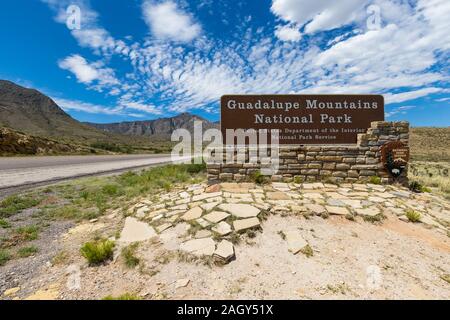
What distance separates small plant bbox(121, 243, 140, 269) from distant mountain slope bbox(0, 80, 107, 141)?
72306 millimetres

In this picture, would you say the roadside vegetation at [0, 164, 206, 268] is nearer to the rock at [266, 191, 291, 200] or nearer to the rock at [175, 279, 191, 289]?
the rock at [175, 279, 191, 289]

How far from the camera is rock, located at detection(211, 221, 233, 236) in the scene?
142 inches

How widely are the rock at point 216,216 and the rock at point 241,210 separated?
145 mm

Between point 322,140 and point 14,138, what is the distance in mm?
28338

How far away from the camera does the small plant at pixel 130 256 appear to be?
309cm

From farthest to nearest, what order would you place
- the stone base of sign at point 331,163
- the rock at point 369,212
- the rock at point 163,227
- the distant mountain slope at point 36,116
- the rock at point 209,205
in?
1. the distant mountain slope at point 36,116
2. the stone base of sign at point 331,163
3. the rock at point 209,205
4. the rock at point 369,212
5. the rock at point 163,227

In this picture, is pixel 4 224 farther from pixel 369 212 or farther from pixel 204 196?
pixel 369 212

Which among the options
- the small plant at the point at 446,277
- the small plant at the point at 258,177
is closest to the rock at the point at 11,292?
the small plant at the point at 258,177

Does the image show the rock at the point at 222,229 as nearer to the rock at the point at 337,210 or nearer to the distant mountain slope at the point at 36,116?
the rock at the point at 337,210

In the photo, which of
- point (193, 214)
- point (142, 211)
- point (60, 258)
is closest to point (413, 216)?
point (193, 214)

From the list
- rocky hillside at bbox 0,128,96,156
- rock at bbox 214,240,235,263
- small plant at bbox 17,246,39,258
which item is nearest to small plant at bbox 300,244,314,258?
rock at bbox 214,240,235,263

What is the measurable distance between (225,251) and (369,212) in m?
3.16
